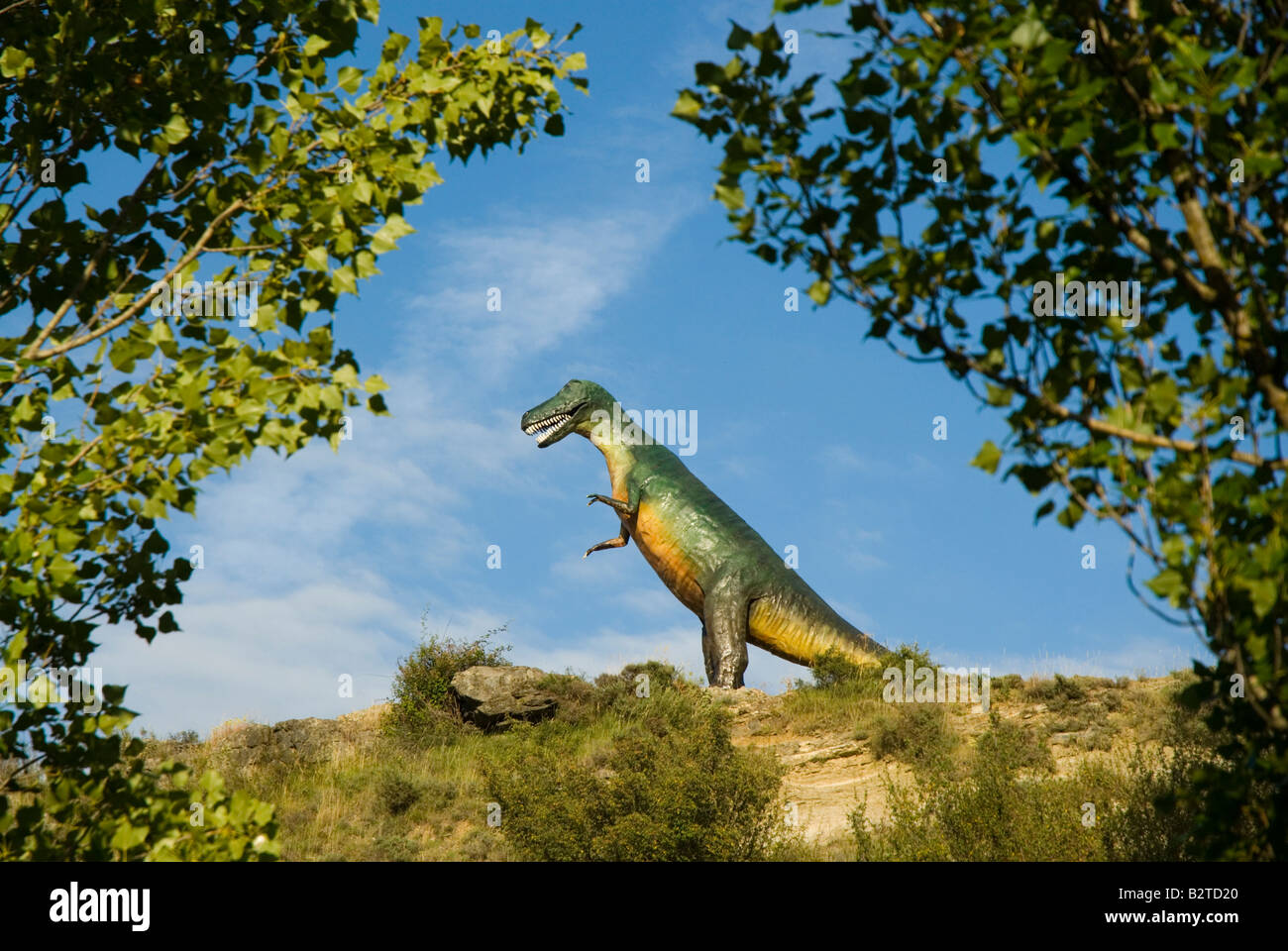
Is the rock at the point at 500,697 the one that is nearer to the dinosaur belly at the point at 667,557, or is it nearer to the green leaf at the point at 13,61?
the dinosaur belly at the point at 667,557

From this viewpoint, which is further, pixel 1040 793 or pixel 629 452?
pixel 629 452

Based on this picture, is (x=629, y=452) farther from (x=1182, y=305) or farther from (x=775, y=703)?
(x=1182, y=305)

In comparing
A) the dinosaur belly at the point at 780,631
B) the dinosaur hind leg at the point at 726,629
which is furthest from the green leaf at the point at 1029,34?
the dinosaur belly at the point at 780,631

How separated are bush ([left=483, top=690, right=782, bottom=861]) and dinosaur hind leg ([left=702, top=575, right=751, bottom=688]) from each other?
4372 millimetres

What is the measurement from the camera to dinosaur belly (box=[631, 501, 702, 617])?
19.6 meters

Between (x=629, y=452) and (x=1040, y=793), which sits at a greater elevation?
(x=629, y=452)

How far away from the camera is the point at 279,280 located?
5238 mm

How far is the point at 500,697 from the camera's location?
19469 mm

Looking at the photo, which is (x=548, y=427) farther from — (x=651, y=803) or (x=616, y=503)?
(x=651, y=803)

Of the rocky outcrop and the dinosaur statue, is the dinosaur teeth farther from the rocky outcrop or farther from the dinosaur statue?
the rocky outcrop

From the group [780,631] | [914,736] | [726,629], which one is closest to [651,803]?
[914,736]

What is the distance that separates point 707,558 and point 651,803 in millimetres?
7297

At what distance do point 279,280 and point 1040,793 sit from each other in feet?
31.8
